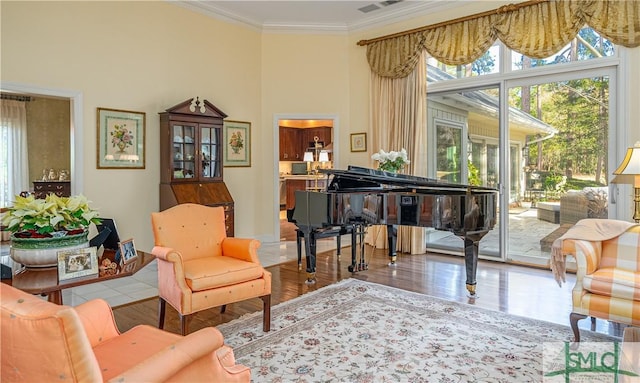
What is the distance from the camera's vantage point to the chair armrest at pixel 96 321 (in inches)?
67.9

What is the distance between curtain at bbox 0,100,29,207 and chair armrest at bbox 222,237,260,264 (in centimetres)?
611

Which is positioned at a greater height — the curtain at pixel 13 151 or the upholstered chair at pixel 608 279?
the curtain at pixel 13 151

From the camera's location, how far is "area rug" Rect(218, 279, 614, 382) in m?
2.41

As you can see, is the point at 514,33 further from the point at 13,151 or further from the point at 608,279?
the point at 13,151

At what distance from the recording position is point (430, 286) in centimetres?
425

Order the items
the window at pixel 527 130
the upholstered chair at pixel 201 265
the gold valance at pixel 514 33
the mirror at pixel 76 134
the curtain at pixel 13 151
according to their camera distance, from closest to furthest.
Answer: the upholstered chair at pixel 201 265 < the gold valance at pixel 514 33 < the mirror at pixel 76 134 < the window at pixel 527 130 < the curtain at pixel 13 151

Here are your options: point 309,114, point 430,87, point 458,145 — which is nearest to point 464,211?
point 458,145

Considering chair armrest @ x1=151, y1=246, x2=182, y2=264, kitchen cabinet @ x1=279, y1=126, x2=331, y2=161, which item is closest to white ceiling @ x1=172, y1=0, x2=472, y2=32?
chair armrest @ x1=151, y1=246, x2=182, y2=264

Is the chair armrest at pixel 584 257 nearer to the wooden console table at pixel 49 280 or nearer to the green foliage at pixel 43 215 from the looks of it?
the wooden console table at pixel 49 280

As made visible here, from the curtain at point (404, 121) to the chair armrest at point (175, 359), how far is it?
471 centimetres

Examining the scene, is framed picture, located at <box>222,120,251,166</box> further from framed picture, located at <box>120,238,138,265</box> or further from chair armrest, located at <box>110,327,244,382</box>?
chair armrest, located at <box>110,327,244,382</box>

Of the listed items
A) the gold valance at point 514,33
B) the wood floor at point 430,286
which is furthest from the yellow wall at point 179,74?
the wood floor at point 430,286

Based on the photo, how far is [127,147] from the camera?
5.01 meters

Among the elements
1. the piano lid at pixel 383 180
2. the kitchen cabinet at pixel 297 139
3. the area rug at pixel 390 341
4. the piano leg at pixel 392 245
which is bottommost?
the area rug at pixel 390 341
